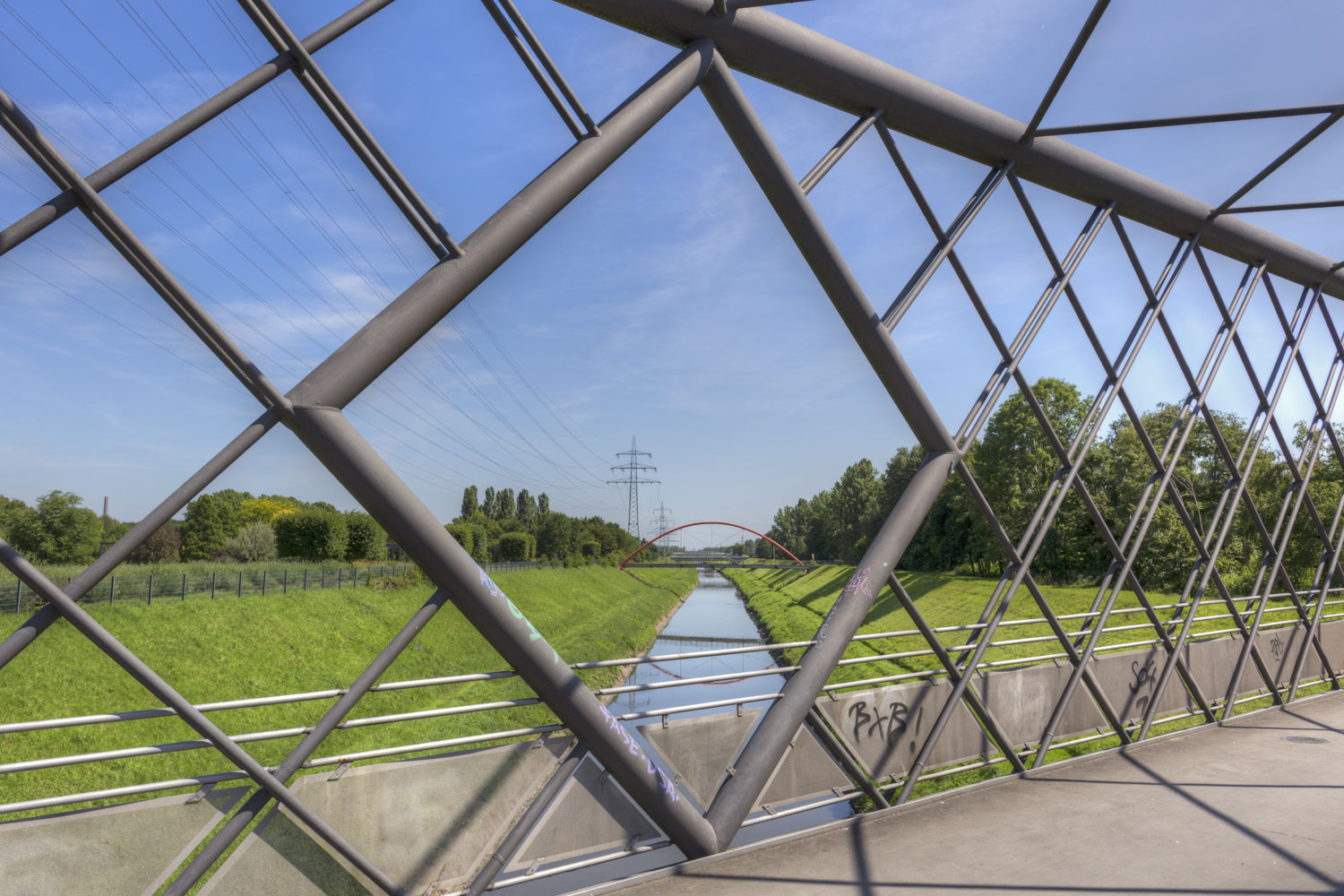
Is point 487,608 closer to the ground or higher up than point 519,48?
closer to the ground

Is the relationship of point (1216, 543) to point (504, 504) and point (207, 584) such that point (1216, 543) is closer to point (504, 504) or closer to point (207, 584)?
point (207, 584)

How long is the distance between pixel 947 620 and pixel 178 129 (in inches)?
1281

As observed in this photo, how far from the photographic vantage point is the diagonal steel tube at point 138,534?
3.61m

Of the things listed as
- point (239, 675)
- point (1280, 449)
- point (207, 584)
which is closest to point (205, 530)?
point (207, 584)

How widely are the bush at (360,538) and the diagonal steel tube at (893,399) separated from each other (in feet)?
112

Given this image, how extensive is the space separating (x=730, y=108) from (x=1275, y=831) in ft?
22.2

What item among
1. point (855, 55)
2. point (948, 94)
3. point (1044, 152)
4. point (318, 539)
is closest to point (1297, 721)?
point (1044, 152)

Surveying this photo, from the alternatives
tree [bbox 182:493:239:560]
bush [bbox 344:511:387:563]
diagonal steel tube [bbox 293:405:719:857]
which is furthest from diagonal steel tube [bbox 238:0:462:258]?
tree [bbox 182:493:239:560]

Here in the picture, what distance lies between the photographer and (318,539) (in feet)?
119

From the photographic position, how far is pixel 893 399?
283 inches

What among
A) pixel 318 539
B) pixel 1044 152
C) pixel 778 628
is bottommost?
pixel 778 628

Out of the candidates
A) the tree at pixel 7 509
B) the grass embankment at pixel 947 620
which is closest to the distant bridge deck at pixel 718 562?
the grass embankment at pixel 947 620

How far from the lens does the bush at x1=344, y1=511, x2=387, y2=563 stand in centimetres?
3759

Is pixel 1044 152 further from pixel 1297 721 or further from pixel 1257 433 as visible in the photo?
pixel 1297 721
